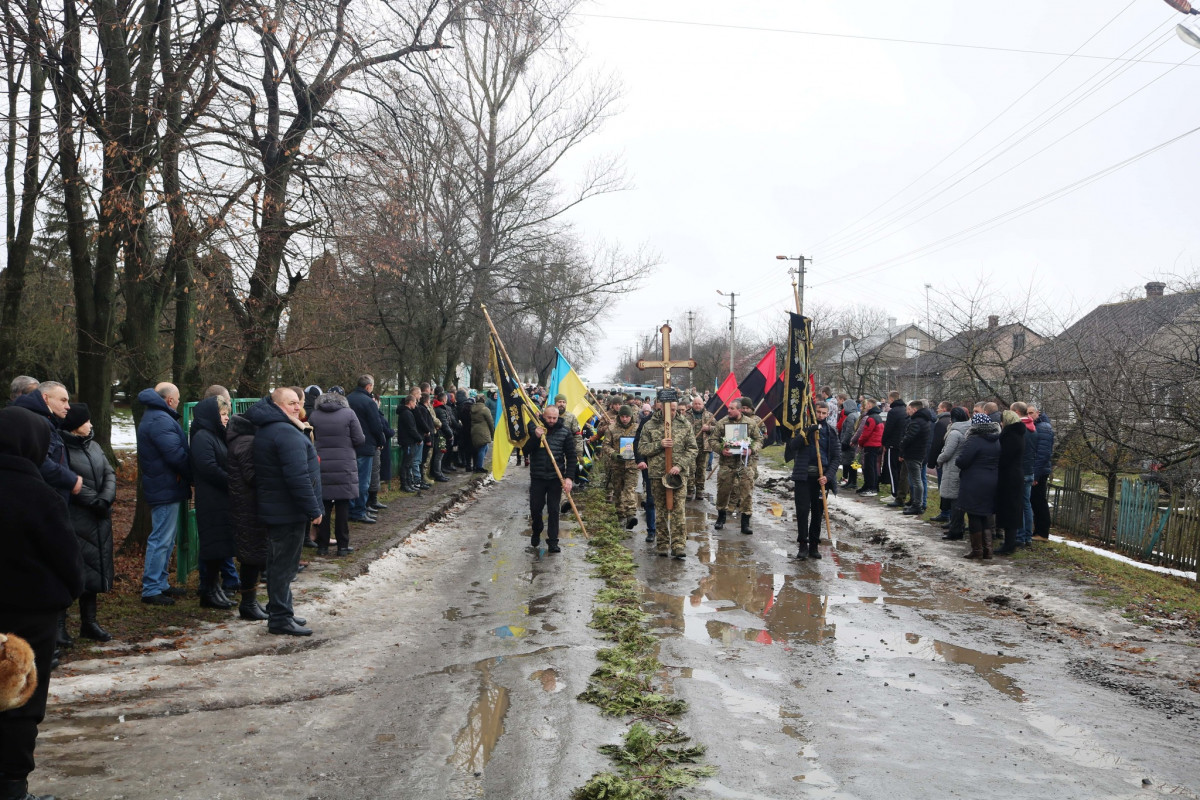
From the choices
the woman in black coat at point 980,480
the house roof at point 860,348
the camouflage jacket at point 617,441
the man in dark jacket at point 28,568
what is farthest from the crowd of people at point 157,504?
the house roof at point 860,348

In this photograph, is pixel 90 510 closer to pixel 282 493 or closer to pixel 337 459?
pixel 282 493

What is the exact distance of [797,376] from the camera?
12.0 metres

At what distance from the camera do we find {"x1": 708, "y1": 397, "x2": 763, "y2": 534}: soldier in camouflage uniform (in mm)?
13258

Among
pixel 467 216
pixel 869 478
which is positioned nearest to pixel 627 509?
pixel 869 478

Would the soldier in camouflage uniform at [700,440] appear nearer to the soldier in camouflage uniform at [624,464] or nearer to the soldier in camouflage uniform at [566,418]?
the soldier in camouflage uniform at [624,464]

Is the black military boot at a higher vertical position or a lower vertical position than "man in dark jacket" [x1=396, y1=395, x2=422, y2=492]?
lower

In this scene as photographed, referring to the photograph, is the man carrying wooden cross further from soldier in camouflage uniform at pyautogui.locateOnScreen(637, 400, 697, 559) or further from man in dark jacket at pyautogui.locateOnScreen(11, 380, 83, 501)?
man in dark jacket at pyautogui.locateOnScreen(11, 380, 83, 501)

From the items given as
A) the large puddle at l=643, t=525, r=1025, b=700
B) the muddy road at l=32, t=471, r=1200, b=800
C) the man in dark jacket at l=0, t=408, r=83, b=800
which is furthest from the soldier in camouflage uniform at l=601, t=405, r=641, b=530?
the man in dark jacket at l=0, t=408, r=83, b=800

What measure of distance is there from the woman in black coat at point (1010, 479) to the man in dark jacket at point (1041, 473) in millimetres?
1093

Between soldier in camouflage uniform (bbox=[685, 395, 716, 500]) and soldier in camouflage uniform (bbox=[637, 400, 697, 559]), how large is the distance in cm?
271

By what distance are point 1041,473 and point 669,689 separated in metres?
8.41

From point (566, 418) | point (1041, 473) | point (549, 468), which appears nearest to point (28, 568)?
point (549, 468)

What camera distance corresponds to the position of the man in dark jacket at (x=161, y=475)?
7.46m

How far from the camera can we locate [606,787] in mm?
4227
